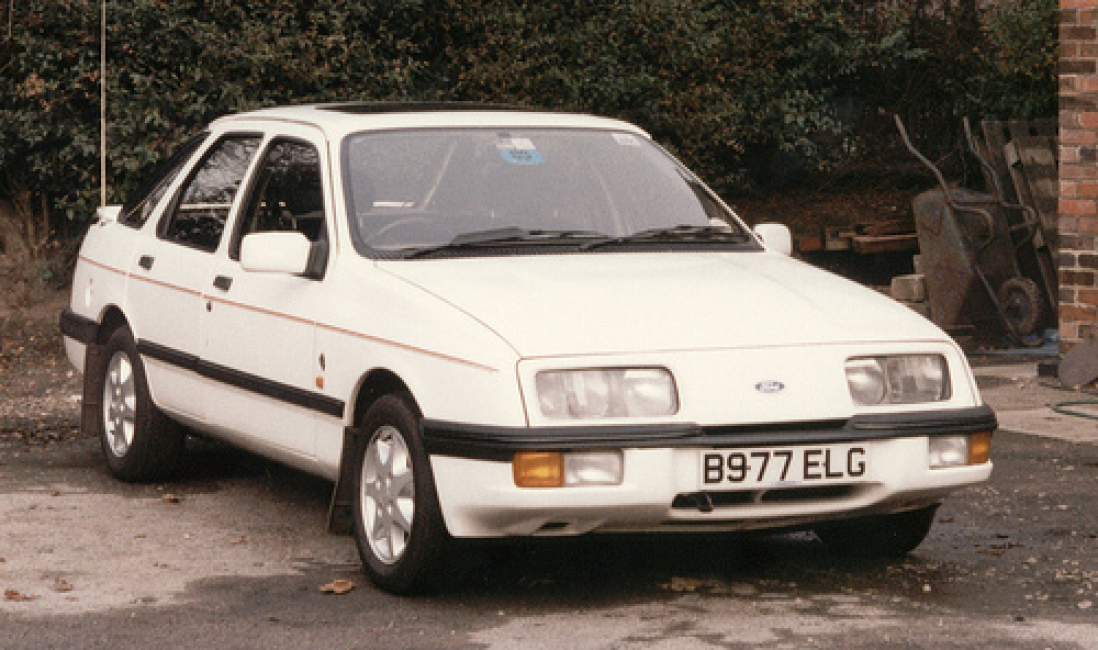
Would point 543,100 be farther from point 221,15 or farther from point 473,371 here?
point 473,371

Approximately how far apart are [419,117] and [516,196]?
59cm

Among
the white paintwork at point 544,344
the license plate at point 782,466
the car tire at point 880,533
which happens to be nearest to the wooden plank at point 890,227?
the white paintwork at point 544,344

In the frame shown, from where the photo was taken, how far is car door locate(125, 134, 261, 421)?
7.59 meters

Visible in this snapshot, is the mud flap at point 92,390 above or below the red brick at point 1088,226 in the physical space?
below

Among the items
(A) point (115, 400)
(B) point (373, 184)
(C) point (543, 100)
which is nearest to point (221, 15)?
(C) point (543, 100)

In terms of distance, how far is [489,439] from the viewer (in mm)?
5547

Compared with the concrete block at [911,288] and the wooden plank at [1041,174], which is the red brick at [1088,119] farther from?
the concrete block at [911,288]

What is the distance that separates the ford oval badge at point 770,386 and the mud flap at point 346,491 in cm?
134

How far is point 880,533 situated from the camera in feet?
21.5

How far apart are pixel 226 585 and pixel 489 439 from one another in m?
1.24

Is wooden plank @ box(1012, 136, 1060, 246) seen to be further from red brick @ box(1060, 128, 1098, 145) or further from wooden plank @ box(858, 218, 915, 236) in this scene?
red brick @ box(1060, 128, 1098, 145)

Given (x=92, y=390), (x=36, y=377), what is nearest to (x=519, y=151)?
(x=92, y=390)

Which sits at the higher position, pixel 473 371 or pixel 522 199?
pixel 522 199

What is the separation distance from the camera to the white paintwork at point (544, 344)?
559 cm
